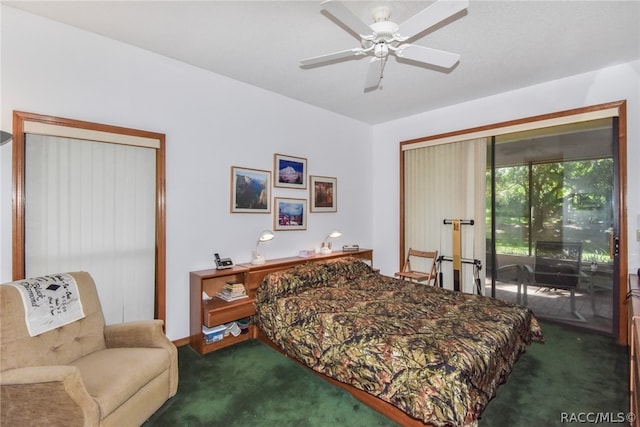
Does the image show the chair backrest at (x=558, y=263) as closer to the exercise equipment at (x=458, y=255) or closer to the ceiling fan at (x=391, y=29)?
the exercise equipment at (x=458, y=255)

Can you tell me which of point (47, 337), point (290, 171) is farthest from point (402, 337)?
point (290, 171)

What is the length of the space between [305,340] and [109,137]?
2556 mm

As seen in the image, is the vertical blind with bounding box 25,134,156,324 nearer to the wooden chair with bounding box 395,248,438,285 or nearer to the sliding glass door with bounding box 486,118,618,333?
the wooden chair with bounding box 395,248,438,285

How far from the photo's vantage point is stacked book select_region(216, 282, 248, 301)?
10.5 feet

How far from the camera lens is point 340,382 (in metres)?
2.37

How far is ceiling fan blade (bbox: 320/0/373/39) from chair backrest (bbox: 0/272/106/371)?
2626 millimetres

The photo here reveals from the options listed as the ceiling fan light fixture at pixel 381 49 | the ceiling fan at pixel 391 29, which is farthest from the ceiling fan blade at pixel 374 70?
the ceiling fan light fixture at pixel 381 49

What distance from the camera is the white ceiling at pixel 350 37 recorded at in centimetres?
229

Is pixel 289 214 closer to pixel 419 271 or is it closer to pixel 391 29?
pixel 419 271

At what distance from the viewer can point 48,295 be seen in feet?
6.73

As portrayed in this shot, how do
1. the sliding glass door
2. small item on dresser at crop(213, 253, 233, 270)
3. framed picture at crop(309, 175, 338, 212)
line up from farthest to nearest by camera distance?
1. framed picture at crop(309, 175, 338, 212)
2. the sliding glass door
3. small item on dresser at crop(213, 253, 233, 270)

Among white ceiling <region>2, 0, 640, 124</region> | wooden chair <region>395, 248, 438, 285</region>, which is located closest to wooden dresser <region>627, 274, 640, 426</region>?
wooden chair <region>395, 248, 438, 285</region>

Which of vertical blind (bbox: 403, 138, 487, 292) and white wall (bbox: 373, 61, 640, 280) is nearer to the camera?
white wall (bbox: 373, 61, 640, 280)

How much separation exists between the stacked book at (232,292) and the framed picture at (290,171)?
4.68 feet
